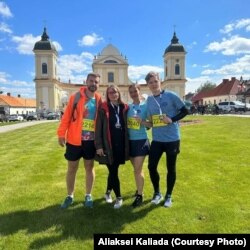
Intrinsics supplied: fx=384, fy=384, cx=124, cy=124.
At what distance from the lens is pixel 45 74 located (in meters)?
89.2

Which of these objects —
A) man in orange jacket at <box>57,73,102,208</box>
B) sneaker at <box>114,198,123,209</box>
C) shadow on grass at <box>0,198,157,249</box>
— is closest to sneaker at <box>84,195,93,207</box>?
shadow on grass at <box>0,198,157,249</box>

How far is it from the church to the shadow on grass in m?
81.0

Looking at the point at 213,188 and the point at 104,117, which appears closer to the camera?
the point at 104,117

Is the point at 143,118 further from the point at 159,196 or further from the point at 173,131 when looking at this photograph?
the point at 159,196

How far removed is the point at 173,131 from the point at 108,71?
89934 millimetres

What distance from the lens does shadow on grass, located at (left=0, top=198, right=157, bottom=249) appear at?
479cm

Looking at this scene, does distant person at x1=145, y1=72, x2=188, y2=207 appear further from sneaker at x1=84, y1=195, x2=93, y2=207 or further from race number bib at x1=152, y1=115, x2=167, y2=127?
sneaker at x1=84, y1=195, x2=93, y2=207

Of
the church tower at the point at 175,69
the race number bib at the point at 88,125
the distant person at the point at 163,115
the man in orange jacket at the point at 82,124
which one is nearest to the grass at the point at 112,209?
the distant person at the point at 163,115

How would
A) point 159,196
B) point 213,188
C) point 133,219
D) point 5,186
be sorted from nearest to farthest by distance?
point 133,219, point 159,196, point 213,188, point 5,186

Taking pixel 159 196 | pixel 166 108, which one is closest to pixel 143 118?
pixel 166 108

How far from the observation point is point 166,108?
5656mm

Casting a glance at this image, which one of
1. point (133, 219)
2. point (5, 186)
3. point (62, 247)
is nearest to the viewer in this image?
point (62, 247)

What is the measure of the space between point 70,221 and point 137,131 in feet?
5.29

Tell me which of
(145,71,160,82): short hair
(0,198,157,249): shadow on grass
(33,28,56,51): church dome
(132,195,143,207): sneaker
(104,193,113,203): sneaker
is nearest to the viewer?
(0,198,157,249): shadow on grass
